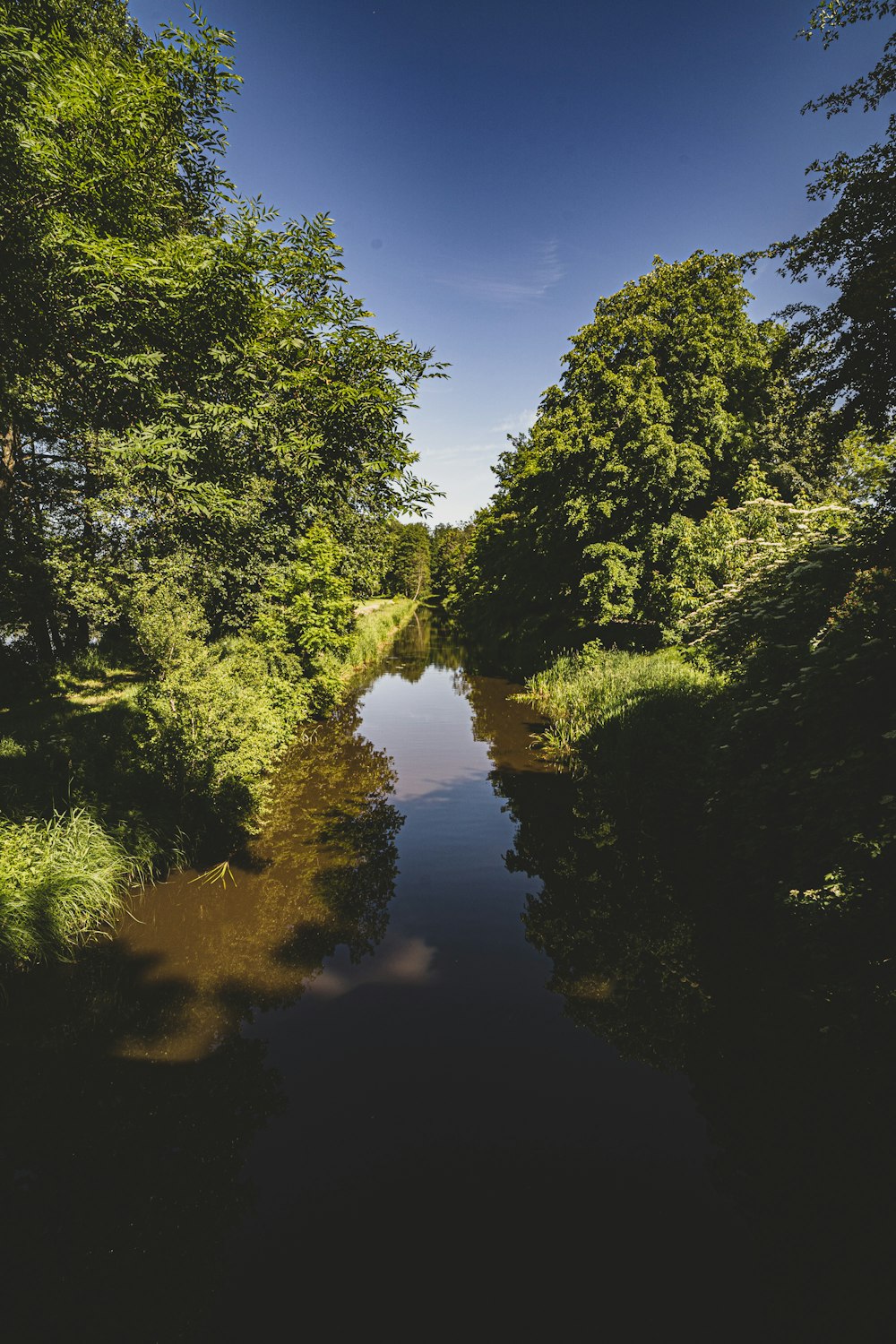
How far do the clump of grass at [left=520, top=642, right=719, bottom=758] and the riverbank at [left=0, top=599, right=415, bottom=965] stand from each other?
8305 mm

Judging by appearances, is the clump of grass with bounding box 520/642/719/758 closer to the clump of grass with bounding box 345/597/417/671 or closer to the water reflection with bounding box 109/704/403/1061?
the water reflection with bounding box 109/704/403/1061

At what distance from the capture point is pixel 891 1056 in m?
4.43

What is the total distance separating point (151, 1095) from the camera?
474cm

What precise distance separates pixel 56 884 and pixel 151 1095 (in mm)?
3073

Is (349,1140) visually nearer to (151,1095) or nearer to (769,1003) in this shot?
(151,1095)

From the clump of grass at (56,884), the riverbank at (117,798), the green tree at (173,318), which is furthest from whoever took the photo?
the riverbank at (117,798)

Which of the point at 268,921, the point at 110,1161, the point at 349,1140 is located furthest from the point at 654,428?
the point at 110,1161

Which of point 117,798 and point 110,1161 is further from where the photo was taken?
point 117,798

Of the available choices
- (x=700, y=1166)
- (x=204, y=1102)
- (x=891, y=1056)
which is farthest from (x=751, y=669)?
(x=204, y=1102)

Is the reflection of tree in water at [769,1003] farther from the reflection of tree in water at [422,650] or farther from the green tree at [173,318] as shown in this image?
the reflection of tree in water at [422,650]

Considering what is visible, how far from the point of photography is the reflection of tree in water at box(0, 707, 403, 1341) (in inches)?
134

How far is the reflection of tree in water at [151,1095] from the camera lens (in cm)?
340

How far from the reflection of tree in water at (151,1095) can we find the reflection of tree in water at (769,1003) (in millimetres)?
3343

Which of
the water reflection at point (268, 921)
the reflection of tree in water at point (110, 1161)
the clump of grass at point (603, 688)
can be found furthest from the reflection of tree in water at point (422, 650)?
the reflection of tree in water at point (110, 1161)
